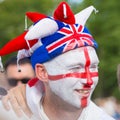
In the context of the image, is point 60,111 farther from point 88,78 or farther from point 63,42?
point 63,42

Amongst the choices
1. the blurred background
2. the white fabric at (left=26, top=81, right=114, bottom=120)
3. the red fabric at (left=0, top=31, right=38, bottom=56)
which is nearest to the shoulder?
the white fabric at (left=26, top=81, right=114, bottom=120)

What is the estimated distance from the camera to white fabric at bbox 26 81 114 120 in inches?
209

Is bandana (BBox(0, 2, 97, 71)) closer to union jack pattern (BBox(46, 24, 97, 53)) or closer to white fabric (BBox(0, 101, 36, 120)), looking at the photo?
union jack pattern (BBox(46, 24, 97, 53))

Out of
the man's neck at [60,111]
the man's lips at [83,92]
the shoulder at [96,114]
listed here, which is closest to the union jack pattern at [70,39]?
the man's lips at [83,92]

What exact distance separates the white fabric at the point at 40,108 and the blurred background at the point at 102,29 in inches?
783

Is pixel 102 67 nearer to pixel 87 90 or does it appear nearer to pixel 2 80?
pixel 2 80

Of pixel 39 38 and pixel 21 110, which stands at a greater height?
pixel 39 38

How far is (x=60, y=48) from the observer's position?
5.17 m

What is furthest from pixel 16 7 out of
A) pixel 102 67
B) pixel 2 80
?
pixel 2 80

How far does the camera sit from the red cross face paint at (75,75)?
16.8 ft

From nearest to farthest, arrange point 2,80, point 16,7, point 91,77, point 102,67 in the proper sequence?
point 91,77
point 2,80
point 102,67
point 16,7

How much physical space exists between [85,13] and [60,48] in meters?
0.46

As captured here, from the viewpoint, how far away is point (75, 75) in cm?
512

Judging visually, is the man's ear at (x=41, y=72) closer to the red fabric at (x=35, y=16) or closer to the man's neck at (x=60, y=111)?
the man's neck at (x=60, y=111)
